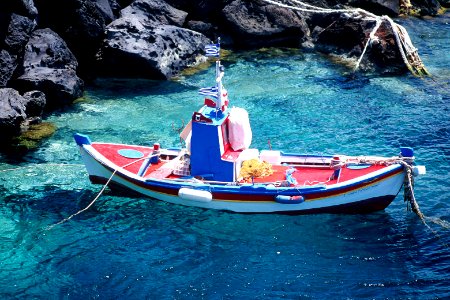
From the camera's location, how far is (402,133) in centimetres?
2250

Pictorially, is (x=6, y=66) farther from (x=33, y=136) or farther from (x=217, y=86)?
(x=217, y=86)

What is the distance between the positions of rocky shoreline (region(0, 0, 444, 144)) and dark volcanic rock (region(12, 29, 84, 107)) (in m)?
0.04

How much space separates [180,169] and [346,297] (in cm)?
618

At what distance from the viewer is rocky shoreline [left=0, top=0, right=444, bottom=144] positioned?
24172 millimetres

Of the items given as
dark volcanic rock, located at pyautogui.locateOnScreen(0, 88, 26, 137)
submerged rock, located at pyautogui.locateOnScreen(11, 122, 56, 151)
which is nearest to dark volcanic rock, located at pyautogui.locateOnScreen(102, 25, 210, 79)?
submerged rock, located at pyautogui.locateOnScreen(11, 122, 56, 151)

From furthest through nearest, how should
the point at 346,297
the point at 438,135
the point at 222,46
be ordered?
1. the point at 222,46
2. the point at 438,135
3. the point at 346,297

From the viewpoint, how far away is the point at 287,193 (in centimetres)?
1673

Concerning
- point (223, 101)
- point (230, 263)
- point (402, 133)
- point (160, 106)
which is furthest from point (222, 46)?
point (230, 263)

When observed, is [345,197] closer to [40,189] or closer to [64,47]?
[40,189]

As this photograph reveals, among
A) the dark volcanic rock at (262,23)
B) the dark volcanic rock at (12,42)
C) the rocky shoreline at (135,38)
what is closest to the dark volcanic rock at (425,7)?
the rocky shoreline at (135,38)

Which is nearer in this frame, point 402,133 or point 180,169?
point 180,169

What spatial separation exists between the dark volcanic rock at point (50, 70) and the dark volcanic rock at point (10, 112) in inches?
69.8

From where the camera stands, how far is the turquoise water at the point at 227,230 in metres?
14.8

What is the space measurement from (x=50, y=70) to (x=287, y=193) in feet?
42.1
